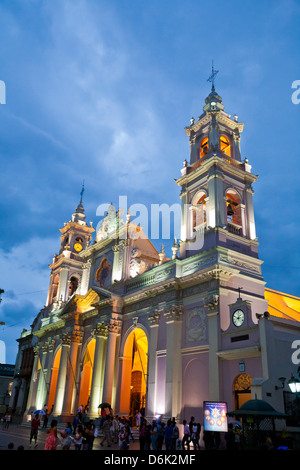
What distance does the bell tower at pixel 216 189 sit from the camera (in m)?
24.3

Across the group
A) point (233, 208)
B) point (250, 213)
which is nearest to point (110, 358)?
point (233, 208)

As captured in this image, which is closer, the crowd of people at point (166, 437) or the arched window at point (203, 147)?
the crowd of people at point (166, 437)

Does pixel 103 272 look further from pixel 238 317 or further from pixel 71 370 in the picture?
pixel 238 317

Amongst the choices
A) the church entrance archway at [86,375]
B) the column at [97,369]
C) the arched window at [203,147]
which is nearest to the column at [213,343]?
the column at [97,369]

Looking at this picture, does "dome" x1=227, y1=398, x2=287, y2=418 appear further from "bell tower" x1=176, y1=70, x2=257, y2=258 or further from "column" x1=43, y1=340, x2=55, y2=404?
"column" x1=43, y1=340, x2=55, y2=404

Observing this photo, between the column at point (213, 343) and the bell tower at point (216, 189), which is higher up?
the bell tower at point (216, 189)

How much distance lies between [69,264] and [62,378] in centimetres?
1379

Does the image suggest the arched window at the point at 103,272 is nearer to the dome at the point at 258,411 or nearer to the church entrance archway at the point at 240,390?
the church entrance archway at the point at 240,390

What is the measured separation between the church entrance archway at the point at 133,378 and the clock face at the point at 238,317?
341 inches

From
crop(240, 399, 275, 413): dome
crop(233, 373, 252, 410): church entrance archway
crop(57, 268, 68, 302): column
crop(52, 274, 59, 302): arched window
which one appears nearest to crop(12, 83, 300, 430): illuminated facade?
crop(233, 373, 252, 410): church entrance archway

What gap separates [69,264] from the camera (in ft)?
141

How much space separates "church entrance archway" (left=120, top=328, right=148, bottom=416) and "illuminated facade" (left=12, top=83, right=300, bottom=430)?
77 millimetres

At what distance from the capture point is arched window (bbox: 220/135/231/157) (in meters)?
29.2
